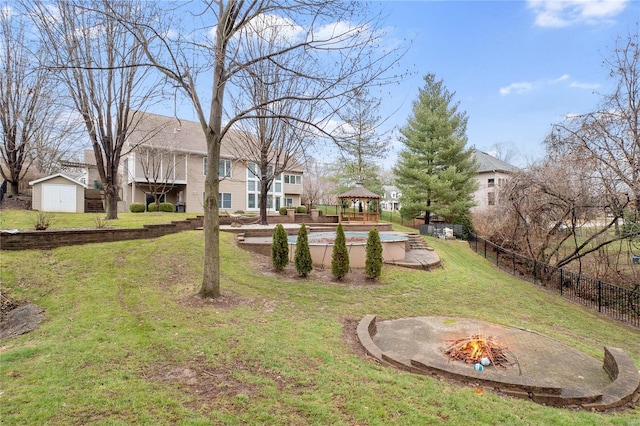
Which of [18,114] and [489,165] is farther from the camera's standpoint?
[489,165]

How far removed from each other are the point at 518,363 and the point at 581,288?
11.2 metres

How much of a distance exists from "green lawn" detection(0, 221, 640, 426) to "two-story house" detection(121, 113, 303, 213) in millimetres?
12817

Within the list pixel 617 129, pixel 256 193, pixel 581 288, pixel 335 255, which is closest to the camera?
pixel 335 255

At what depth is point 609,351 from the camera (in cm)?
482

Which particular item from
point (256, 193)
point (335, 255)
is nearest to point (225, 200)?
point (256, 193)

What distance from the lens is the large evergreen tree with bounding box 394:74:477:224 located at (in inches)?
919

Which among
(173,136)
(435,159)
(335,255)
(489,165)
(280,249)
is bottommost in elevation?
(335,255)

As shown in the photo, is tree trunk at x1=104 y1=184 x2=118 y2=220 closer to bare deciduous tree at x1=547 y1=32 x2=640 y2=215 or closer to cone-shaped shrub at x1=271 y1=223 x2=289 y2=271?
cone-shaped shrub at x1=271 y1=223 x2=289 y2=271

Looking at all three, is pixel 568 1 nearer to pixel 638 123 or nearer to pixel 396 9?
pixel 638 123

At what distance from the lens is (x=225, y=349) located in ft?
14.3

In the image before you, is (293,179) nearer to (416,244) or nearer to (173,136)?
(173,136)

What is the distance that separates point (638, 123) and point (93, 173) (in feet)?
119

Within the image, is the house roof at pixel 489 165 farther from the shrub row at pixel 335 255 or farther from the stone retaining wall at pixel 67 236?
the stone retaining wall at pixel 67 236

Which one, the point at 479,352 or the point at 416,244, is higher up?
the point at 416,244
